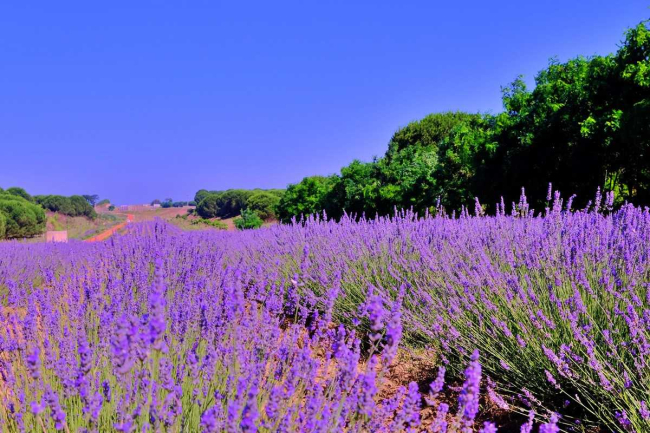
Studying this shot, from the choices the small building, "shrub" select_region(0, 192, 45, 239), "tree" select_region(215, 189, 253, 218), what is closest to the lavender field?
the small building

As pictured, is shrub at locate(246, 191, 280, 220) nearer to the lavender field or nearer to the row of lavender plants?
the lavender field

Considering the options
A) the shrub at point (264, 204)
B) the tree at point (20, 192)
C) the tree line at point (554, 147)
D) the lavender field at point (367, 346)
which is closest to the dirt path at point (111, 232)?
the lavender field at point (367, 346)

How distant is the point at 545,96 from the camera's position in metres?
9.55

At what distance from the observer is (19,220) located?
26.3 m

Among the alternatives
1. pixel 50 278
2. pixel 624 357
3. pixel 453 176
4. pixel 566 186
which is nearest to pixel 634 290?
pixel 624 357

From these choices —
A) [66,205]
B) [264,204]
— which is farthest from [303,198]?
[66,205]

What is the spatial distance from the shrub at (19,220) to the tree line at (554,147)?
21976 millimetres

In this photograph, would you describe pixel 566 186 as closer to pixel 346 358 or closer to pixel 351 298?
pixel 351 298

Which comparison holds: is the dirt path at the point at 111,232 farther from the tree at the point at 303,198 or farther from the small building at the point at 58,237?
the tree at the point at 303,198

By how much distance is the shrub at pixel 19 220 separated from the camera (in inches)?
997

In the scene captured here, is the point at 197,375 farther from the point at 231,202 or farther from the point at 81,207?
the point at 81,207

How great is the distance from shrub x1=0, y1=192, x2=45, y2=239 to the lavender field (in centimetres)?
2581

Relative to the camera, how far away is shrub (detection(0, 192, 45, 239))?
25312mm

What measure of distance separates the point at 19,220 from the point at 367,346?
95.3 feet
